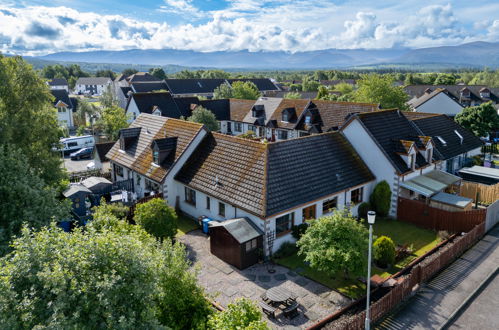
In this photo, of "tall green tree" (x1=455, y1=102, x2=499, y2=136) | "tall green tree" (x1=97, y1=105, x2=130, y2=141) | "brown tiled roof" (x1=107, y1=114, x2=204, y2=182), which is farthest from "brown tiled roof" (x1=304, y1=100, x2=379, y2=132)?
"tall green tree" (x1=97, y1=105, x2=130, y2=141)

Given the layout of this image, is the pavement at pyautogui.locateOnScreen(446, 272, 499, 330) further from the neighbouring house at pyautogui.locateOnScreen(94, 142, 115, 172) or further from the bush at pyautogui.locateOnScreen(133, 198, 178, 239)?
the neighbouring house at pyautogui.locateOnScreen(94, 142, 115, 172)

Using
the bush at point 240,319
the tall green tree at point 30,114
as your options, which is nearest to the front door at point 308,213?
the bush at point 240,319

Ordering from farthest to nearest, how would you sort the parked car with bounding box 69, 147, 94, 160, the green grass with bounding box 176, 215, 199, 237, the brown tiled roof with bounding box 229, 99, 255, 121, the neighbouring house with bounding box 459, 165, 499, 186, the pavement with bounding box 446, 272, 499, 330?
1. the brown tiled roof with bounding box 229, 99, 255, 121
2. the parked car with bounding box 69, 147, 94, 160
3. the neighbouring house with bounding box 459, 165, 499, 186
4. the green grass with bounding box 176, 215, 199, 237
5. the pavement with bounding box 446, 272, 499, 330

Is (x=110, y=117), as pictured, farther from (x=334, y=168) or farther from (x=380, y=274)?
(x=380, y=274)

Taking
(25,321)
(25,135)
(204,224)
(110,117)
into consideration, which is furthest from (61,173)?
(110,117)

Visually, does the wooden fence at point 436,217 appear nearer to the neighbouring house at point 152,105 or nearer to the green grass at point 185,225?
the green grass at point 185,225

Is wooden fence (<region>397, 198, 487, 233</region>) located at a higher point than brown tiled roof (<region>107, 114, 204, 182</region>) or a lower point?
lower

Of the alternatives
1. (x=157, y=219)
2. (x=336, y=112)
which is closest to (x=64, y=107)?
(x=336, y=112)
